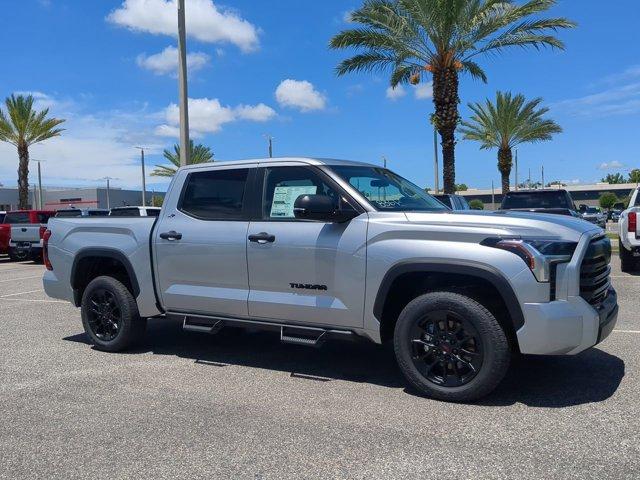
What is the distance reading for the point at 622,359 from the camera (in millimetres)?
5527

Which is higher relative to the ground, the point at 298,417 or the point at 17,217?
the point at 17,217

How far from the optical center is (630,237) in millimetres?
11320

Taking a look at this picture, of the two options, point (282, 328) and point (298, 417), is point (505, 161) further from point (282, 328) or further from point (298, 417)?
point (298, 417)

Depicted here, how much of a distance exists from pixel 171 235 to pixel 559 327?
3525mm

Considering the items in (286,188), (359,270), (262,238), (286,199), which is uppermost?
(286,188)

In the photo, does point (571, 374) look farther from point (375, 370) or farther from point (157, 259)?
point (157, 259)

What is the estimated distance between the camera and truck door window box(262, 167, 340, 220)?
5.20 metres

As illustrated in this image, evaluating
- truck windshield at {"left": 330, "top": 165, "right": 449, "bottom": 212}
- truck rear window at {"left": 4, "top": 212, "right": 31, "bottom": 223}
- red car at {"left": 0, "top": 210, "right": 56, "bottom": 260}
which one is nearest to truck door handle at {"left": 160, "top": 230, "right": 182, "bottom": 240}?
truck windshield at {"left": 330, "top": 165, "right": 449, "bottom": 212}

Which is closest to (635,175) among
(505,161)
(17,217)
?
(505,161)

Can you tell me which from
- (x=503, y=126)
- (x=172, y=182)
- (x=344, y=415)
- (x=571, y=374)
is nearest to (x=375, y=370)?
(x=344, y=415)

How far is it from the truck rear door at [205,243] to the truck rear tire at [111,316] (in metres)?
0.52

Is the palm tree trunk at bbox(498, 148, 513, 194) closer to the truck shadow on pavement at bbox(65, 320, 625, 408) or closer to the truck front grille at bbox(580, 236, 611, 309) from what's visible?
the truck shadow on pavement at bbox(65, 320, 625, 408)

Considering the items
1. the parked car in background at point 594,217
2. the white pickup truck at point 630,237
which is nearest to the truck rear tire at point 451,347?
the white pickup truck at point 630,237

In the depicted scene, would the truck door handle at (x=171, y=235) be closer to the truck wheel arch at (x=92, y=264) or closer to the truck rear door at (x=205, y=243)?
the truck rear door at (x=205, y=243)
